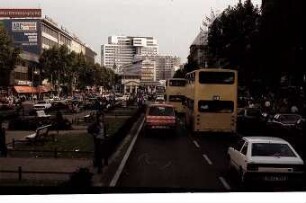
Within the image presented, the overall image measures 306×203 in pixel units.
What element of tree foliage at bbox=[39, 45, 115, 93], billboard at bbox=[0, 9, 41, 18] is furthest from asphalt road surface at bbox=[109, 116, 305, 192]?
billboard at bbox=[0, 9, 41, 18]

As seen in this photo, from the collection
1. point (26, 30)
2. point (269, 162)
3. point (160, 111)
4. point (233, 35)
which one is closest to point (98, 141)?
point (269, 162)

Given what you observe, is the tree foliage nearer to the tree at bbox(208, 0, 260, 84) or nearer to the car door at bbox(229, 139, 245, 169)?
the car door at bbox(229, 139, 245, 169)

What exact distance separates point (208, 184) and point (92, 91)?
2213 centimetres

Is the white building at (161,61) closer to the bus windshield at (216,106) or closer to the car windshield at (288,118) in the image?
the bus windshield at (216,106)

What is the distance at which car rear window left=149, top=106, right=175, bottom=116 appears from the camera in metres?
33.1

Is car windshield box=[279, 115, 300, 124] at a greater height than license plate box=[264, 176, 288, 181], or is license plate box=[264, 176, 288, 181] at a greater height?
license plate box=[264, 176, 288, 181]

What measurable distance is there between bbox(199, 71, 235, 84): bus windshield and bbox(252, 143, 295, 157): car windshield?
48.8 ft

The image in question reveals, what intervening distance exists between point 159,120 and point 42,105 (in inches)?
440

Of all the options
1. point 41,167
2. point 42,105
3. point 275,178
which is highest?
point 42,105

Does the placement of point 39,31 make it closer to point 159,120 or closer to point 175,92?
point 159,120

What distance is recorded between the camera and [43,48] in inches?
1077

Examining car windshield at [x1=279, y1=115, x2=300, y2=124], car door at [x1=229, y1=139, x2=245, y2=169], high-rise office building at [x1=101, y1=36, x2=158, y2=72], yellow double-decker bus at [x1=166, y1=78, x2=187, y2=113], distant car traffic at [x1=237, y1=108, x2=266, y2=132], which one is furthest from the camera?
yellow double-decker bus at [x1=166, y1=78, x2=187, y2=113]

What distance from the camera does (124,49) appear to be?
25.8 meters

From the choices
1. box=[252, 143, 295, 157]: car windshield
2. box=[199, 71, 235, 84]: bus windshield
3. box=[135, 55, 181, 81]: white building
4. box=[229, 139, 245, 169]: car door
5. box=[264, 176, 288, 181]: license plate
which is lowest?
Result: box=[264, 176, 288, 181]: license plate
